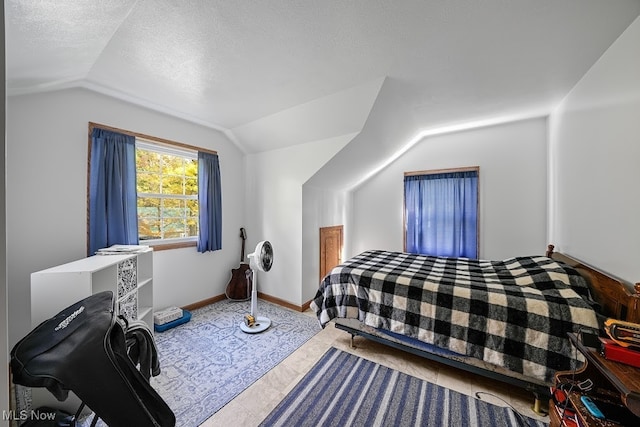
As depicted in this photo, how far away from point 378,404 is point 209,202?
9.61 feet

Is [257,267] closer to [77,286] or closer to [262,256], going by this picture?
[262,256]

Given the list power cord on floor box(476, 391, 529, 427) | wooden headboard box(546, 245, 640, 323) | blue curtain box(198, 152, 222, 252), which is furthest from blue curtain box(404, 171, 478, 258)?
blue curtain box(198, 152, 222, 252)

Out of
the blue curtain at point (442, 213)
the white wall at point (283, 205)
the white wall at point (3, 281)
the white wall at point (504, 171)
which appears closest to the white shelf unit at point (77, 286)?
the white wall at point (3, 281)

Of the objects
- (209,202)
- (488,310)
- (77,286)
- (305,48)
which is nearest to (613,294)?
(488,310)

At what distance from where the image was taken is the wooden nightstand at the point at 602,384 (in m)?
0.85

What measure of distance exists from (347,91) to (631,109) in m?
1.94

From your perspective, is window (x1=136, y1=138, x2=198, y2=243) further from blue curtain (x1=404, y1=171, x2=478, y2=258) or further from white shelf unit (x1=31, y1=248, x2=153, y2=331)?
blue curtain (x1=404, y1=171, x2=478, y2=258)

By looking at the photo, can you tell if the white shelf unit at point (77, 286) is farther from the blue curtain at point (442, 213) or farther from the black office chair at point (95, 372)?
the blue curtain at point (442, 213)

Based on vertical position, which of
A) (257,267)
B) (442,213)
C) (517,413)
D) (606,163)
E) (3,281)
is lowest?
(517,413)

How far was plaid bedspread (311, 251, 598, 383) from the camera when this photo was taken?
1499 mm

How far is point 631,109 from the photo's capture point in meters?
1.40

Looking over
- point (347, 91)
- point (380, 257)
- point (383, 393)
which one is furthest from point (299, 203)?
point (383, 393)

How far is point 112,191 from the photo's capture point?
2.33 m

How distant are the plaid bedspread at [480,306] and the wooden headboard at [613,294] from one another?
7 cm
